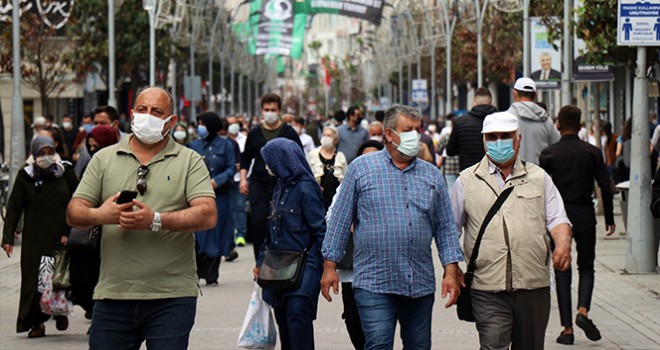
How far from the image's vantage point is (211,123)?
15953 millimetres

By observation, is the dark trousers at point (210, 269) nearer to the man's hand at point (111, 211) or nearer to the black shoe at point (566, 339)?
the black shoe at point (566, 339)

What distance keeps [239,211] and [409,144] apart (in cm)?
1281

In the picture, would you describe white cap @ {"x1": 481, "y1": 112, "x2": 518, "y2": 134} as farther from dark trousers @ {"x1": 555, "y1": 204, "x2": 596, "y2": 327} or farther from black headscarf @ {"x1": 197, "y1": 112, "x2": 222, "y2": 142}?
black headscarf @ {"x1": 197, "y1": 112, "x2": 222, "y2": 142}

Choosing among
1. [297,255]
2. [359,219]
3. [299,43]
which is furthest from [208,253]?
[299,43]

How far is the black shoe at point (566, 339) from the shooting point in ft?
35.4

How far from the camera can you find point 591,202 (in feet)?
35.5

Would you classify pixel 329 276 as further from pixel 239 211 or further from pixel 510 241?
pixel 239 211

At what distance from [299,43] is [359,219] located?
82.3 metres

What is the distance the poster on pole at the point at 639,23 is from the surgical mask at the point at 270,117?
11.4 ft

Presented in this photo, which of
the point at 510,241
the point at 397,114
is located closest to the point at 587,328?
the point at 510,241

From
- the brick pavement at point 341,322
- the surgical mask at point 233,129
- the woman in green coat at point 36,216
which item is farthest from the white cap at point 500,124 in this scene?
the surgical mask at point 233,129

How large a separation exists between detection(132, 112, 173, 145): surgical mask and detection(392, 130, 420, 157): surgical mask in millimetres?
1559

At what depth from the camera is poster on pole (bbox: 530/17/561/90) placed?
30.8 metres

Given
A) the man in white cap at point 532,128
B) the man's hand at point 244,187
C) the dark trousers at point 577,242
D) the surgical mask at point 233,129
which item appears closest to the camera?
the dark trousers at point 577,242
